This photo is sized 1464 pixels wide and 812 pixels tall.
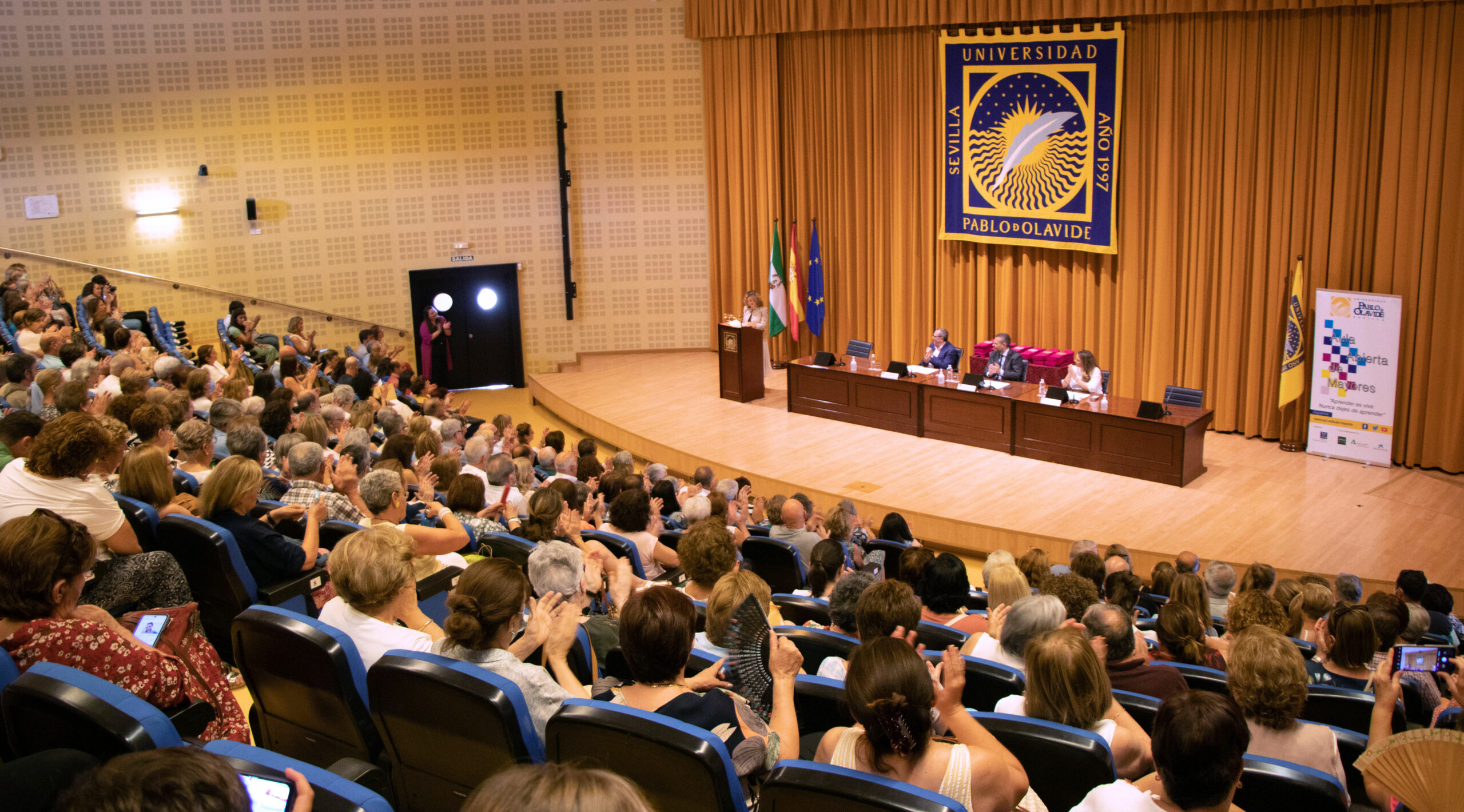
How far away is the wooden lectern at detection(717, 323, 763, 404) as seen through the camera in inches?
447

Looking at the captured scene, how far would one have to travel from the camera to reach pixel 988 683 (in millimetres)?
3199

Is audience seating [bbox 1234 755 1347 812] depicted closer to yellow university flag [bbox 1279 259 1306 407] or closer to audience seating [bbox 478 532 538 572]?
audience seating [bbox 478 532 538 572]

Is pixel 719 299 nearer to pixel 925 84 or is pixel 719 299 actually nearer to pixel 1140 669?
pixel 925 84

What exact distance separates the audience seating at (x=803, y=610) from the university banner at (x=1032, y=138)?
7191 millimetres

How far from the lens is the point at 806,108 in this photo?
12586 mm

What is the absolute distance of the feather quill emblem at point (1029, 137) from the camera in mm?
10469

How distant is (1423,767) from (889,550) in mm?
3668

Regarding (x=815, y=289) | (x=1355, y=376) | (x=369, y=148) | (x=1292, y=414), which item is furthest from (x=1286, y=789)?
(x=369, y=148)

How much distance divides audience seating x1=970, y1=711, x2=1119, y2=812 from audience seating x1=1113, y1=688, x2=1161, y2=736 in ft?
2.03

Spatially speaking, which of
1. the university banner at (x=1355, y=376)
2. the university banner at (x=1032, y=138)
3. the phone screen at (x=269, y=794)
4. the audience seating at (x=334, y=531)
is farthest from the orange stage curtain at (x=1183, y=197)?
the phone screen at (x=269, y=794)

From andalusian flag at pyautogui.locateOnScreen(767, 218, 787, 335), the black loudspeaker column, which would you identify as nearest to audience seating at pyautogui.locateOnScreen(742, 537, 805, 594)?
andalusian flag at pyautogui.locateOnScreen(767, 218, 787, 335)

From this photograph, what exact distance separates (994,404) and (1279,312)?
254cm

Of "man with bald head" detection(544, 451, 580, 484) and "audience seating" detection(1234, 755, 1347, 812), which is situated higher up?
"audience seating" detection(1234, 755, 1347, 812)

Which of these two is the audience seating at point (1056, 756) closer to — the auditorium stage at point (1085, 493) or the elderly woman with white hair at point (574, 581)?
the elderly woman with white hair at point (574, 581)
